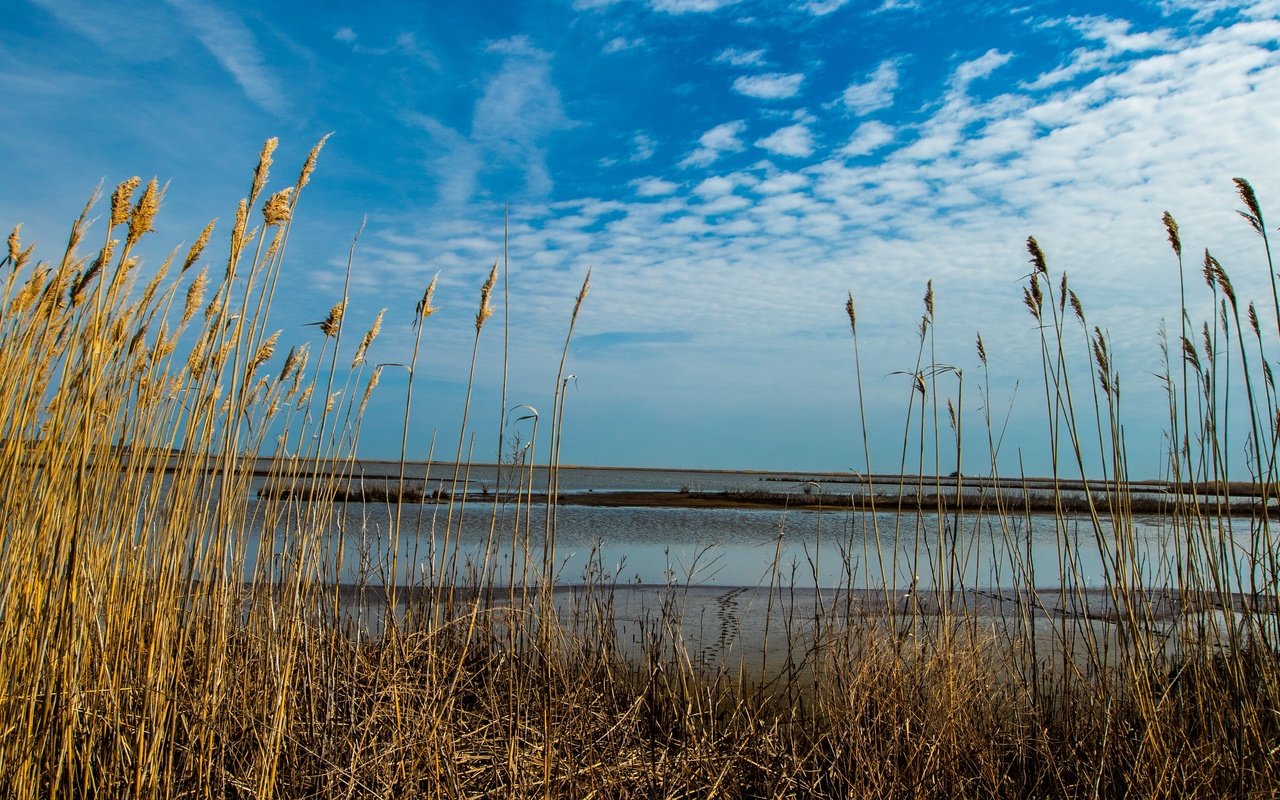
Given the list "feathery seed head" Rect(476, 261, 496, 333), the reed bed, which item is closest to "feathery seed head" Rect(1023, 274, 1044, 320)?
the reed bed

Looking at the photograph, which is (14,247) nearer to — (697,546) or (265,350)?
(265,350)

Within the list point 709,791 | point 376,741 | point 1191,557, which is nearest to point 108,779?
point 376,741

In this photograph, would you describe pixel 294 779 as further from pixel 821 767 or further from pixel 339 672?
pixel 821 767

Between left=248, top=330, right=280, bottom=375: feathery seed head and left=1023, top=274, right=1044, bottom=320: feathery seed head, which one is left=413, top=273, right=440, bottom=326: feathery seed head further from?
left=1023, top=274, right=1044, bottom=320: feathery seed head

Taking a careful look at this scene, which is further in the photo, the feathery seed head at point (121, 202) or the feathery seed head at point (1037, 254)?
the feathery seed head at point (1037, 254)

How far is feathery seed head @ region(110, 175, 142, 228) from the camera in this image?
2.10 m

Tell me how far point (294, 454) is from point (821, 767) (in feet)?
7.52

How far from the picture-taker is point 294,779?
2621mm

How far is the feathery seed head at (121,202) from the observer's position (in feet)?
6.88

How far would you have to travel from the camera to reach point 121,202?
2.11 meters

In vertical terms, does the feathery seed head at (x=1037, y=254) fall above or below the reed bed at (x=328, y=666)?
above

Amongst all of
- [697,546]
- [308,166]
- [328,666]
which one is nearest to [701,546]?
[697,546]

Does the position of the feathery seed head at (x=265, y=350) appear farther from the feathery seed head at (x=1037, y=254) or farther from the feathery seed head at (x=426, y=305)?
the feathery seed head at (x=1037, y=254)

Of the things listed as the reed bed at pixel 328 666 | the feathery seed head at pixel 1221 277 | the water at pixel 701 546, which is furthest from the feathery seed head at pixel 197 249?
the feathery seed head at pixel 1221 277
